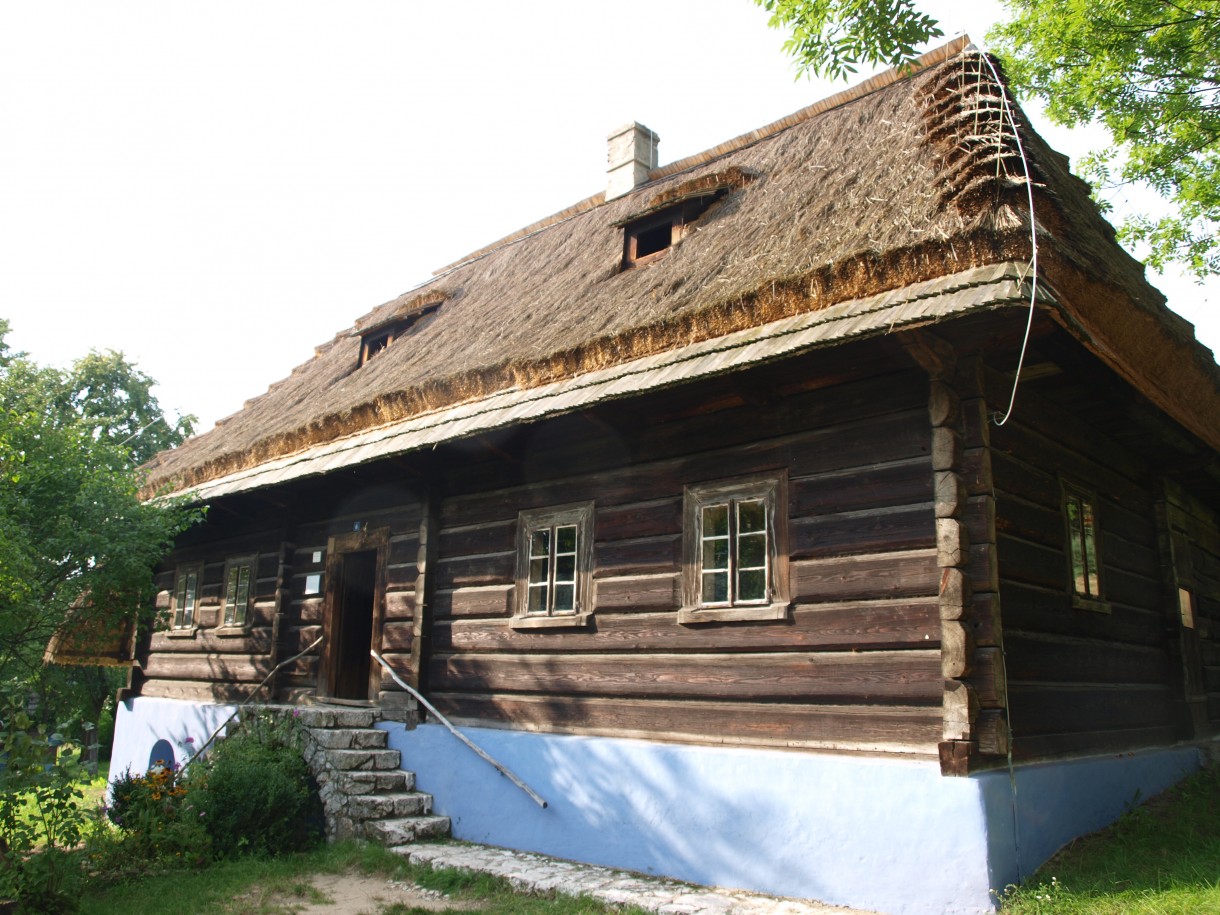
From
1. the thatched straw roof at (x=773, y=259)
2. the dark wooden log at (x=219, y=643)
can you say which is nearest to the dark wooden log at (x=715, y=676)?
the thatched straw roof at (x=773, y=259)

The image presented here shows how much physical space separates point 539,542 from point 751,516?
2.13m

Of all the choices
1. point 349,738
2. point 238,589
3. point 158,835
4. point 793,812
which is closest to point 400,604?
point 349,738

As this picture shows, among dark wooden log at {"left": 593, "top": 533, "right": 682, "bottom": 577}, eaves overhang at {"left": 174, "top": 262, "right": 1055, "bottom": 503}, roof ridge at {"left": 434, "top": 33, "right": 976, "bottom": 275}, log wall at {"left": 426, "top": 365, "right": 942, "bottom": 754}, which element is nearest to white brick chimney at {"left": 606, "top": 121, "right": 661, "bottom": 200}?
roof ridge at {"left": 434, "top": 33, "right": 976, "bottom": 275}

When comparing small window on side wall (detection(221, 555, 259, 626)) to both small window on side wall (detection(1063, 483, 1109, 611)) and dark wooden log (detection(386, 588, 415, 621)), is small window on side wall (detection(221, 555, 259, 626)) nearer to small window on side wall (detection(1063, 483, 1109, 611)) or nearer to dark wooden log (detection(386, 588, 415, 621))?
dark wooden log (detection(386, 588, 415, 621))

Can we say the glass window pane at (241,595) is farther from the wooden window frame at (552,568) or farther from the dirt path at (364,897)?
the dirt path at (364,897)

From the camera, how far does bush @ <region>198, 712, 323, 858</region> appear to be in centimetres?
738

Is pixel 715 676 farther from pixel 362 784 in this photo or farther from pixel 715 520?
pixel 362 784

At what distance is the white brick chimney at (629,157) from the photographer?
12203 mm

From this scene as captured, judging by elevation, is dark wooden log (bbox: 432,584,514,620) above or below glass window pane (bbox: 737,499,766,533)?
below

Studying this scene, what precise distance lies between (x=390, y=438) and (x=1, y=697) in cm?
665

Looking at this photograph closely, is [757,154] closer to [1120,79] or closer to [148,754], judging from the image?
[1120,79]

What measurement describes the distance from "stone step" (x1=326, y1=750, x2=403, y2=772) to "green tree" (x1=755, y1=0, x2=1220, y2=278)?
30.9ft

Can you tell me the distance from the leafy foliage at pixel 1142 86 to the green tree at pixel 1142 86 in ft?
0.04

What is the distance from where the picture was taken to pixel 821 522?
6.19 m
